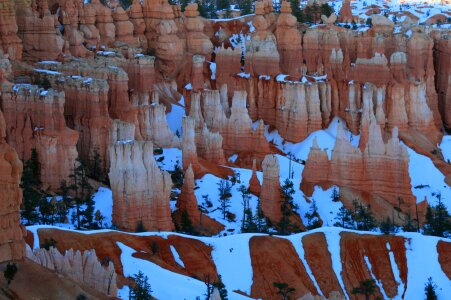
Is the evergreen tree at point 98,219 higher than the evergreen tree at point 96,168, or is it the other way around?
the evergreen tree at point 96,168

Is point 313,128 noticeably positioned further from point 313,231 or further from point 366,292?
point 366,292

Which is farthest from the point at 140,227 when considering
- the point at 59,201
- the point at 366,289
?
the point at 366,289

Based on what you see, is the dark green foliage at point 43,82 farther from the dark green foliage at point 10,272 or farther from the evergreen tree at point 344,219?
the dark green foliage at point 10,272

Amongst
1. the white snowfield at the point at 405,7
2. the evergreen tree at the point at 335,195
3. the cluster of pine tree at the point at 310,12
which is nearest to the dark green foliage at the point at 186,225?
the evergreen tree at the point at 335,195

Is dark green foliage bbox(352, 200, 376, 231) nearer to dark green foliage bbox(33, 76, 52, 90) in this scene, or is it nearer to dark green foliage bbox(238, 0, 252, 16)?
dark green foliage bbox(33, 76, 52, 90)

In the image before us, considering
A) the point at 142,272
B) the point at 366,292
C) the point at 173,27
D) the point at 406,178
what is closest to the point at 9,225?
the point at 142,272

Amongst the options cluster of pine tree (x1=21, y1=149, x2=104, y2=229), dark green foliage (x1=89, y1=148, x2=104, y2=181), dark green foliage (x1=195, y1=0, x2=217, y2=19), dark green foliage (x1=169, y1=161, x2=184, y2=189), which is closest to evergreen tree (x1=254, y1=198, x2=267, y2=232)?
dark green foliage (x1=169, y1=161, x2=184, y2=189)
